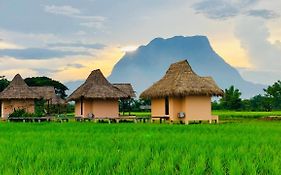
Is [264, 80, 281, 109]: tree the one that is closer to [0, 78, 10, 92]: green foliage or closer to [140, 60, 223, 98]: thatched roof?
[140, 60, 223, 98]: thatched roof

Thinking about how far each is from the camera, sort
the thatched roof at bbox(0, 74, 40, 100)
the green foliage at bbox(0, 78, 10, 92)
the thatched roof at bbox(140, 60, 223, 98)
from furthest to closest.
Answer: the green foliage at bbox(0, 78, 10, 92)
the thatched roof at bbox(0, 74, 40, 100)
the thatched roof at bbox(140, 60, 223, 98)

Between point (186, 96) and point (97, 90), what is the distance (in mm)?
5273

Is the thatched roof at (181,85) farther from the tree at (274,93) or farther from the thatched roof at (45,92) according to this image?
the tree at (274,93)

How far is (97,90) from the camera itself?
25125 millimetres

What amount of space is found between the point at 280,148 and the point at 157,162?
3.13 meters

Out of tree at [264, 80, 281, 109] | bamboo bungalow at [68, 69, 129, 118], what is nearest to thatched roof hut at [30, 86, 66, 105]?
bamboo bungalow at [68, 69, 129, 118]

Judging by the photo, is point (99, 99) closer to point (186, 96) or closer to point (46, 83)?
point (186, 96)

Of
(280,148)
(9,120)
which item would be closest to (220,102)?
(9,120)

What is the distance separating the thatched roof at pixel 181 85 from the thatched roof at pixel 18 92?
24.8 feet

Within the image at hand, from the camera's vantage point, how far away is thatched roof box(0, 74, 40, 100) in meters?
28.3

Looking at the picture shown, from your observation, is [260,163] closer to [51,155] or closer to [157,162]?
[157,162]

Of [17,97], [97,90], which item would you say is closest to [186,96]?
[97,90]

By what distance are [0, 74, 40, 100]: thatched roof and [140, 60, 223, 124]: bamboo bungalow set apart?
8.60 metres

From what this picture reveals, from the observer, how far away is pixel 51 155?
6641 millimetres
